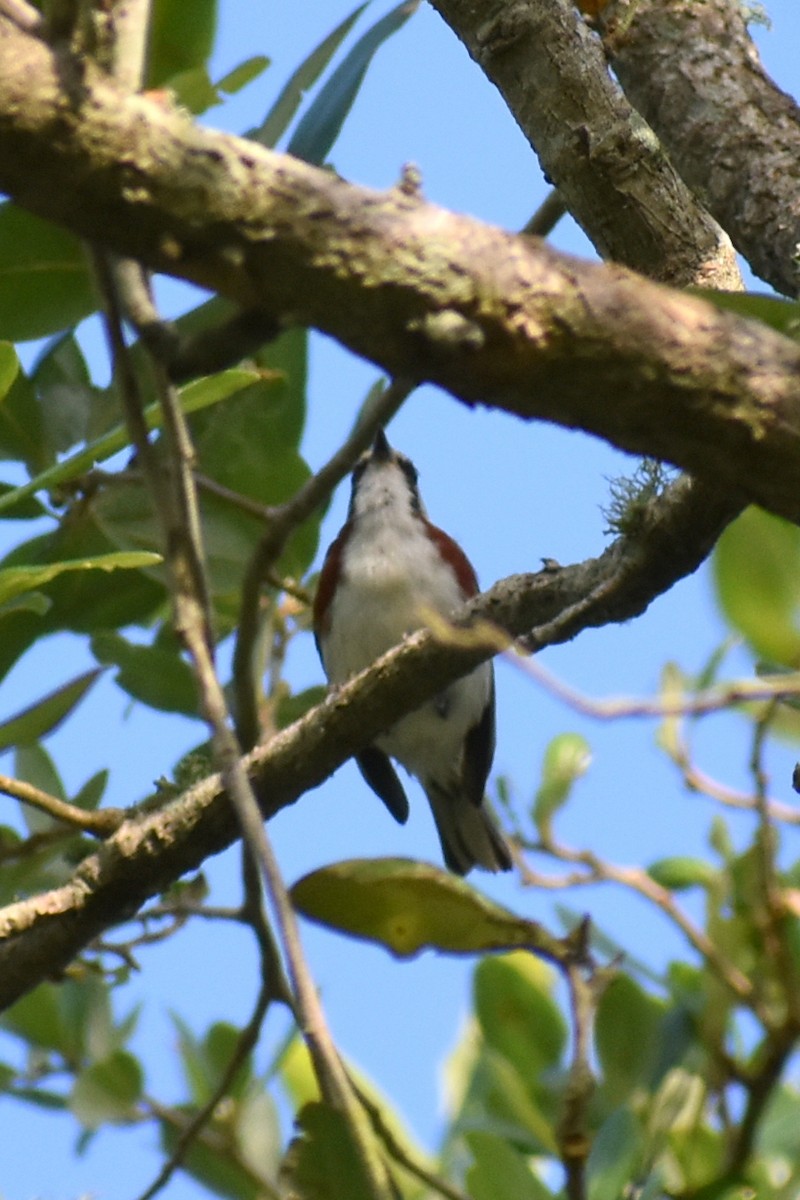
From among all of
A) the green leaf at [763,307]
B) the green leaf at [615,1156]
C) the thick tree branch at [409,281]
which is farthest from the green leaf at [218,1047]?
the thick tree branch at [409,281]

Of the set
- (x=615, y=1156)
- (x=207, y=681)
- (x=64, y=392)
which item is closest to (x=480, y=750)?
(x=64, y=392)

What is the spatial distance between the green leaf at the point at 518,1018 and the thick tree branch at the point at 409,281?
5.67ft

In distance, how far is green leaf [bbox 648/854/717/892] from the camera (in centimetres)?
246

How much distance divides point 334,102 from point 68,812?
1470 millimetres

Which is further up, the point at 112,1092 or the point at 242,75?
the point at 242,75

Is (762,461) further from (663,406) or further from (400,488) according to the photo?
(400,488)

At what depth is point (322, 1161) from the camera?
1.59m

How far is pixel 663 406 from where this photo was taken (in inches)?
51.7

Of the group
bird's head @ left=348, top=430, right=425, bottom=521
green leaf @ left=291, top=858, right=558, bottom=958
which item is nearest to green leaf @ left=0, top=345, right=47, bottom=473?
green leaf @ left=291, top=858, right=558, bottom=958

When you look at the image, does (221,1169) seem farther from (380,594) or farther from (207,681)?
(380,594)

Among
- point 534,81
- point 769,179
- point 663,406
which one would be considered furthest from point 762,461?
point 534,81

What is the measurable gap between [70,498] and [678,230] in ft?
4.75

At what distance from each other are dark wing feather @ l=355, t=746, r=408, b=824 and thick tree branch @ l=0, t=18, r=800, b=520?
14.8 ft

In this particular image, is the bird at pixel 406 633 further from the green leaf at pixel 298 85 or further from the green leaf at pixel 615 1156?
the green leaf at pixel 615 1156
